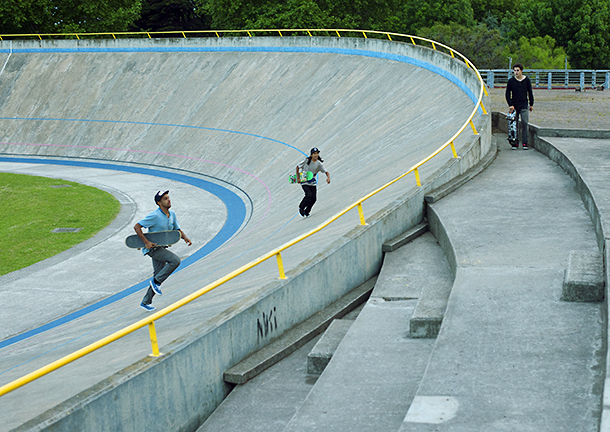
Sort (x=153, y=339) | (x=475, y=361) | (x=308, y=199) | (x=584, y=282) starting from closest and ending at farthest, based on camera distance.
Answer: (x=475, y=361), (x=153, y=339), (x=584, y=282), (x=308, y=199)

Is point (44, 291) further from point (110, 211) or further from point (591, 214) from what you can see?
point (591, 214)

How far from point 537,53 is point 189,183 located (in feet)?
146

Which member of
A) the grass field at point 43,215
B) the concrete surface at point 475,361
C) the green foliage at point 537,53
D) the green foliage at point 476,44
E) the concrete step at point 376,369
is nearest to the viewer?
the concrete surface at point 475,361

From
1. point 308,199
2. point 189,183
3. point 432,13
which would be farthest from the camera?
point 432,13

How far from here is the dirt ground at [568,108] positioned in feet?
51.3

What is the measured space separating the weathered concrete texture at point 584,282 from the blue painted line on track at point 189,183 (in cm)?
830

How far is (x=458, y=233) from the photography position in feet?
29.5

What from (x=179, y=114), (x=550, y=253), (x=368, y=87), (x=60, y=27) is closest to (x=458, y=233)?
(x=550, y=253)

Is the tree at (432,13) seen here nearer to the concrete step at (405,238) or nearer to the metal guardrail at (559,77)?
the metal guardrail at (559,77)

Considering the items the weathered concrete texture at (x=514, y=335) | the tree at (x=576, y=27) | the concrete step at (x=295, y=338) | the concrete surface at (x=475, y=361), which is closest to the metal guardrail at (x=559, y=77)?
the weathered concrete texture at (x=514, y=335)

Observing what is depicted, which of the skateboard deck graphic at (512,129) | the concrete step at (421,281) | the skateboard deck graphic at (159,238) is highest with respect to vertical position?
the skateboard deck graphic at (512,129)

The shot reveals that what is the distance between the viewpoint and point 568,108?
62.5 feet

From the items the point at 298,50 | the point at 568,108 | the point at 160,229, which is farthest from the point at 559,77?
the point at 160,229

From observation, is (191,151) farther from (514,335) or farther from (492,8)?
(492,8)
